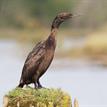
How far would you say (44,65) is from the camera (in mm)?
10078

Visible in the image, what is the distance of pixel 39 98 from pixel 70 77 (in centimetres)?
1265

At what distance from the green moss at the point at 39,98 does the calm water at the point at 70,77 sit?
38.5 inches

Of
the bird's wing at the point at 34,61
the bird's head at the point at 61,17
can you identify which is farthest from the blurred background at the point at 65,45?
the bird's head at the point at 61,17

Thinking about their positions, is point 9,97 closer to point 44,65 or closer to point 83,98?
point 44,65

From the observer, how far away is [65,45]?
105 feet

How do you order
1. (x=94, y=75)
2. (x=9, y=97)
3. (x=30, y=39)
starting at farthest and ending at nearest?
(x=30, y=39) → (x=94, y=75) → (x=9, y=97)

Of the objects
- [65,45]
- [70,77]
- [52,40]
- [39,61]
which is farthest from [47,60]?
[65,45]

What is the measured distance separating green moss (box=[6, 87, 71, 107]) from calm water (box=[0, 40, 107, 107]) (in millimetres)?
977

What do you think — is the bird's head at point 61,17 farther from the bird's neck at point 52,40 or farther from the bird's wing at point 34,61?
the bird's wing at point 34,61

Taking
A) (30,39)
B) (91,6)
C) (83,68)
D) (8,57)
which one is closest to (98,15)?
(91,6)

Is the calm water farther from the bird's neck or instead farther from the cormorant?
the bird's neck

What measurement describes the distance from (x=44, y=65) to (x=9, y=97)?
87cm

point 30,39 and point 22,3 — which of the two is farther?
point 22,3

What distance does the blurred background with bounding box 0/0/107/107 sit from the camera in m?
18.0
